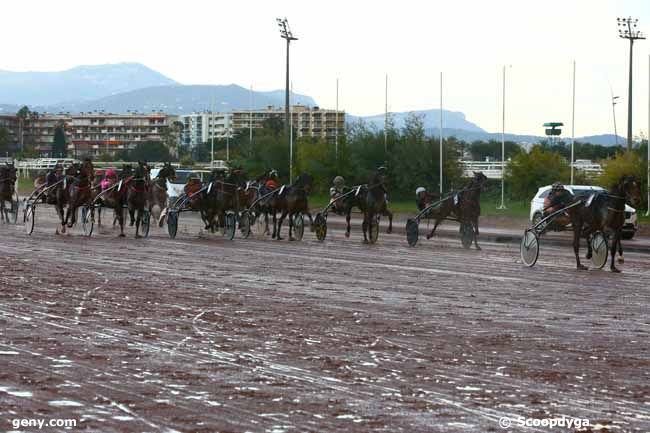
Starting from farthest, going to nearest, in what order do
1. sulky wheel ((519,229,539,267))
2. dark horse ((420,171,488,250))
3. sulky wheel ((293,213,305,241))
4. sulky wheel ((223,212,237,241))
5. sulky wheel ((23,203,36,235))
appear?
sulky wheel ((23,203,36,235)) → sulky wheel ((293,213,305,241)) → sulky wheel ((223,212,237,241)) → dark horse ((420,171,488,250)) → sulky wheel ((519,229,539,267))

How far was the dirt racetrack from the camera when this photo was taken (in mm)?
8797

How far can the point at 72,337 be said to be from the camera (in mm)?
12461

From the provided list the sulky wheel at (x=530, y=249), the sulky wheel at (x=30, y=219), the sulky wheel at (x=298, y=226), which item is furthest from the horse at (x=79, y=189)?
the sulky wheel at (x=530, y=249)

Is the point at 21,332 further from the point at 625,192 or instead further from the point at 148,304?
the point at 625,192

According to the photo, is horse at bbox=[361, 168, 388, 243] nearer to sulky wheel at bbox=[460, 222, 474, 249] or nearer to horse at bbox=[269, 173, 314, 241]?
horse at bbox=[269, 173, 314, 241]

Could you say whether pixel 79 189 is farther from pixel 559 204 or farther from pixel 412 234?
pixel 559 204

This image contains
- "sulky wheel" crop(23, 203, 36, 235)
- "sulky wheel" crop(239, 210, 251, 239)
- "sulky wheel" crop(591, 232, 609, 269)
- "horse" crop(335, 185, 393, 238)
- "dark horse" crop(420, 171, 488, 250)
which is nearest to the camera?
"sulky wheel" crop(591, 232, 609, 269)

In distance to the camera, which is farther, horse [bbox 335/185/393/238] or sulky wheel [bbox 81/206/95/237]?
sulky wheel [bbox 81/206/95/237]

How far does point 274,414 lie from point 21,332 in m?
4.79

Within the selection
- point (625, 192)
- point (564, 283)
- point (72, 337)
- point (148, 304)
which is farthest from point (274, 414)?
point (625, 192)

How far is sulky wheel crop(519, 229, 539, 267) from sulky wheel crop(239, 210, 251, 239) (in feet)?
37.6

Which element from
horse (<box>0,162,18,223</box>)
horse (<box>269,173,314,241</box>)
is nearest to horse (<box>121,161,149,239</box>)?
horse (<box>269,173,314,241</box>)

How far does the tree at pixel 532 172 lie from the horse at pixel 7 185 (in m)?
23.6

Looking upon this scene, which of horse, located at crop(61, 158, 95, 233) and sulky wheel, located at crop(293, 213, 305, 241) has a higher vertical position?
horse, located at crop(61, 158, 95, 233)
